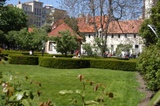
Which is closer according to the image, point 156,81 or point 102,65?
point 156,81

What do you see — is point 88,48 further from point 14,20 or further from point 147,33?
point 14,20

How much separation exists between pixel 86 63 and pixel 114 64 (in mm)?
2223

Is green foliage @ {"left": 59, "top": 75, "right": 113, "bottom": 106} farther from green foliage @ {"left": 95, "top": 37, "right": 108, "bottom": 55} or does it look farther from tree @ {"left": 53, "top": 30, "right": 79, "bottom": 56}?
green foliage @ {"left": 95, "top": 37, "right": 108, "bottom": 55}

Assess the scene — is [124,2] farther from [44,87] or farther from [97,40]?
[44,87]

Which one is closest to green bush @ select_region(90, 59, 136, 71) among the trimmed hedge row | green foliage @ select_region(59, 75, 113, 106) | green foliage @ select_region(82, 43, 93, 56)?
the trimmed hedge row

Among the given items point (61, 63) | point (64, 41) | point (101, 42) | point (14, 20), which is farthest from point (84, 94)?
point (14, 20)

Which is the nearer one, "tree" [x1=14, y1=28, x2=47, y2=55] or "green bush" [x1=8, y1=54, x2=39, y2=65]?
"green bush" [x1=8, y1=54, x2=39, y2=65]

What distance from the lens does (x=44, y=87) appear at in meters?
10.6

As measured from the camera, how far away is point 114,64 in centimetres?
2273

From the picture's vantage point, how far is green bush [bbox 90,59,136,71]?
73.3 feet

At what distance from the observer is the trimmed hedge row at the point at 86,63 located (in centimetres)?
2164

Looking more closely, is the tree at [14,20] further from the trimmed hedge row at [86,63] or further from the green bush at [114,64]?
the green bush at [114,64]

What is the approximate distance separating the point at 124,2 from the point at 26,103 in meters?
29.6

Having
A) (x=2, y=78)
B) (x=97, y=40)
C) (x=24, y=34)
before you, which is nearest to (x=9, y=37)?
(x=24, y=34)
